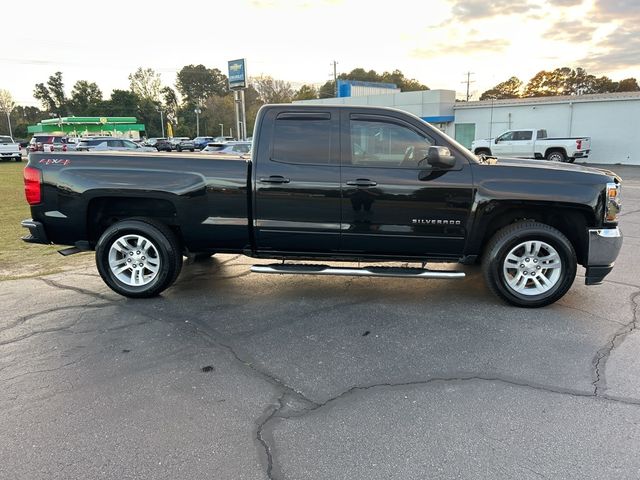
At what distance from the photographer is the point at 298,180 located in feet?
15.8

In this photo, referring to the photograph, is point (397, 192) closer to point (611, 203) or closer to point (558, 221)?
point (558, 221)

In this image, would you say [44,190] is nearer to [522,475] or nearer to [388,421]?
[388,421]

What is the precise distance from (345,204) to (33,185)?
3322mm

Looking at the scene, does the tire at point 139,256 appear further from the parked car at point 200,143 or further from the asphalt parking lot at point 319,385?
the parked car at point 200,143

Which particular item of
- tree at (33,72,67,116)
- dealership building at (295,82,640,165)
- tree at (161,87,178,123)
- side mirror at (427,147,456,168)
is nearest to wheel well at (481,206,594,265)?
side mirror at (427,147,456,168)

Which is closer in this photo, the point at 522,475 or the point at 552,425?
the point at 522,475

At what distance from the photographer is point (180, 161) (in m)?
4.92

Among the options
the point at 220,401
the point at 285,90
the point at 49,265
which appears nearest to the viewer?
the point at 220,401

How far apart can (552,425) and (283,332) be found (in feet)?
7.48

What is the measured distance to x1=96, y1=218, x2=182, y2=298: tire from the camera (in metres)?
5.03

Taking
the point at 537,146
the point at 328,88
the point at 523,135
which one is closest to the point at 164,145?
the point at 523,135

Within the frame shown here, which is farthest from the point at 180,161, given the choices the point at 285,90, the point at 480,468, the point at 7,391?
the point at 285,90

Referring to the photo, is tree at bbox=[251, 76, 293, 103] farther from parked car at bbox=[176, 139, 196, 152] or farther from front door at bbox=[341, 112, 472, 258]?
front door at bbox=[341, 112, 472, 258]

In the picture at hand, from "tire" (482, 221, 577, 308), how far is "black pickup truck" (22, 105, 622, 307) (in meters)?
0.01
